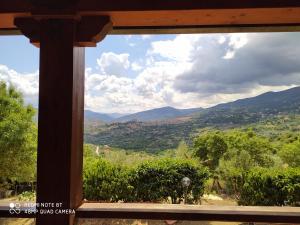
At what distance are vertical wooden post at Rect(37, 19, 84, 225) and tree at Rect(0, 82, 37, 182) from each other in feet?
10.4

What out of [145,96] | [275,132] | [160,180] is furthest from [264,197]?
[145,96]

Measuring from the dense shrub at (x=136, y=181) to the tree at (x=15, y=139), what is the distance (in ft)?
6.74

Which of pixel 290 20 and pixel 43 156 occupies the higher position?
pixel 290 20

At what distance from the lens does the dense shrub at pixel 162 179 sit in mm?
3039

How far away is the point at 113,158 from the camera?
3338 millimetres

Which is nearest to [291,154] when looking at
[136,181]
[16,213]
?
[136,181]

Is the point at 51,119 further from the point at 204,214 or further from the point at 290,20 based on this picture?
the point at 290,20

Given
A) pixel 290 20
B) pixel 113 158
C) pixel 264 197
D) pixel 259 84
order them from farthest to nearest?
pixel 259 84, pixel 113 158, pixel 264 197, pixel 290 20

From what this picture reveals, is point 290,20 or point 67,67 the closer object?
point 67,67

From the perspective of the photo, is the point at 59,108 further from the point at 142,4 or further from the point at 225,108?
the point at 225,108

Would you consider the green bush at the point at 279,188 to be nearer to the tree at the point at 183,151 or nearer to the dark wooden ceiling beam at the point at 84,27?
the tree at the point at 183,151

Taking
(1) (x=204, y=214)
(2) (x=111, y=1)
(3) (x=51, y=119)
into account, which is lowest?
(1) (x=204, y=214)

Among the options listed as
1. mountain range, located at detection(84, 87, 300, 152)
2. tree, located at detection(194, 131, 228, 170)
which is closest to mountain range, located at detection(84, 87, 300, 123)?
mountain range, located at detection(84, 87, 300, 152)

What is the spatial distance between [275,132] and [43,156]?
281cm
